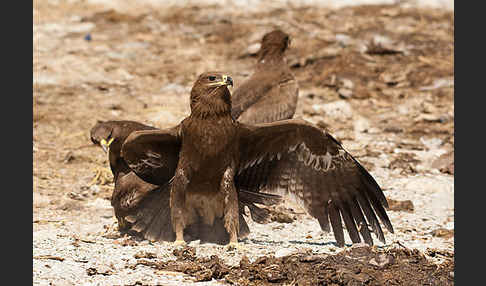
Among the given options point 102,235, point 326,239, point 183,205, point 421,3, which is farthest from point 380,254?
point 421,3

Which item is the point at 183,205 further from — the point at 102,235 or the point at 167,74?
the point at 167,74

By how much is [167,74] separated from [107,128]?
6.27 meters

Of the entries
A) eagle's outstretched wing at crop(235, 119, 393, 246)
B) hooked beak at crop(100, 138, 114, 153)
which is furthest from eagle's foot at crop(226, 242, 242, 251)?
hooked beak at crop(100, 138, 114, 153)

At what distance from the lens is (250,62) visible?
14289 millimetres

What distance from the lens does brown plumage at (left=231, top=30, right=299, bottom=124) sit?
29.8 feet

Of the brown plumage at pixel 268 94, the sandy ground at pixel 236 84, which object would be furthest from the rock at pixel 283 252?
the brown plumage at pixel 268 94

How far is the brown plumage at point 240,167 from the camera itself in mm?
6656

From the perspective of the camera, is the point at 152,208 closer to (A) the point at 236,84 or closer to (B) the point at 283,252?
(B) the point at 283,252

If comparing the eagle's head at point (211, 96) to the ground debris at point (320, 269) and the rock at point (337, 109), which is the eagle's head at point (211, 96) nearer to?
the ground debris at point (320, 269)

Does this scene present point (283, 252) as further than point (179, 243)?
No


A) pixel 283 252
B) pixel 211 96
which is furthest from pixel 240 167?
pixel 283 252

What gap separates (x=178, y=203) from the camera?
272 inches

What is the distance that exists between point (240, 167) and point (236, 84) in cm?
614

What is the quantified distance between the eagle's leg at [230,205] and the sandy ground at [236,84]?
25 cm
